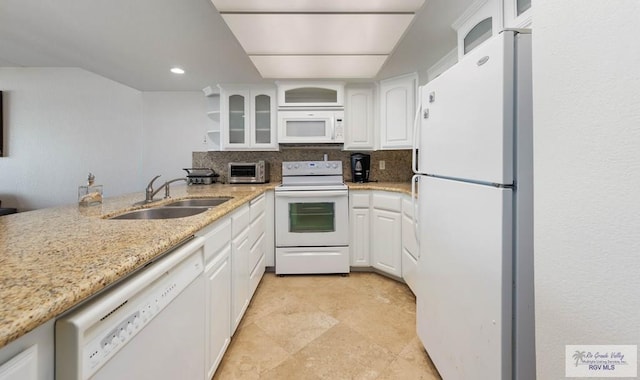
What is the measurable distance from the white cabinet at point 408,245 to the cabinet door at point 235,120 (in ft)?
6.42

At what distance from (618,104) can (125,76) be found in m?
3.71

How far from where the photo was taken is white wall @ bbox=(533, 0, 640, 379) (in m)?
0.48

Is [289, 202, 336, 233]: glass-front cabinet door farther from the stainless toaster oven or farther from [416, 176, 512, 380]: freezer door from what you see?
[416, 176, 512, 380]: freezer door

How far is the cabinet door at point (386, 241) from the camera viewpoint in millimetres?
2504

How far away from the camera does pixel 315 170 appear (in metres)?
3.16

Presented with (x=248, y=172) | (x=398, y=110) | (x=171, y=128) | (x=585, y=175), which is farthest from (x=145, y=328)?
(x=171, y=128)

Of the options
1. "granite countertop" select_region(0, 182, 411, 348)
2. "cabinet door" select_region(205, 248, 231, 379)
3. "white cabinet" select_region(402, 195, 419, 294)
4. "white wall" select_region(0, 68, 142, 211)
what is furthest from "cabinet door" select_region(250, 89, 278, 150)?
"granite countertop" select_region(0, 182, 411, 348)

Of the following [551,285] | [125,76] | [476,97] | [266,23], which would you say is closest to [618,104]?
[551,285]

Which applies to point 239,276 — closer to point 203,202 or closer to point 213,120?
point 203,202

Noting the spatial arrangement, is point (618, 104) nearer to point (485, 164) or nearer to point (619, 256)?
point (619, 256)

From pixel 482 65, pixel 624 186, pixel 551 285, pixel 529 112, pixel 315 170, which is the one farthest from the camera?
pixel 315 170

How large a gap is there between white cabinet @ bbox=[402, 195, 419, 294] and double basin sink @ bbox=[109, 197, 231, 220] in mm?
1519

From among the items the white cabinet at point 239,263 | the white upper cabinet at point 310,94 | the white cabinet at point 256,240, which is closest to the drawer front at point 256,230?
the white cabinet at point 256,240

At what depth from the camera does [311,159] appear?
133 inches
